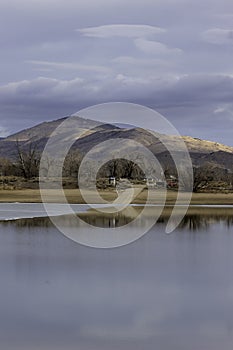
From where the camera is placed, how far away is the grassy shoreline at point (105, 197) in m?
55.7

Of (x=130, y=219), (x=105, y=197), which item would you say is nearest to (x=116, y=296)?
(x=130, y=219)

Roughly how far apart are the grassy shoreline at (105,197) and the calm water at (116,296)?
29.4 meters

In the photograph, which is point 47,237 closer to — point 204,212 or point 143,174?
point 204,212

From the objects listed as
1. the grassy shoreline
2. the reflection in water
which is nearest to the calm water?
the reflection in water

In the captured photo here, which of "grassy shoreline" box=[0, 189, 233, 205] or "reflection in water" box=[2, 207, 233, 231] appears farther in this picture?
"grassy shoreline" box=[0, 189, 233, 205]

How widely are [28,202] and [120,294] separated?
38465 millimetres

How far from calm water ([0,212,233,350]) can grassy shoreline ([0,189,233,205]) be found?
2940cm

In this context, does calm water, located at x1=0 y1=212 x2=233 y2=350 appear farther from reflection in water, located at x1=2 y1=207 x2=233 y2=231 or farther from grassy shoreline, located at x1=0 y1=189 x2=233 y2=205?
grassy shoreline, located at x1=0 y1=189 x2=233 y2=205

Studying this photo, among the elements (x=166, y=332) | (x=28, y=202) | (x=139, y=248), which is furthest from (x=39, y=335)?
(x=28, y=202)

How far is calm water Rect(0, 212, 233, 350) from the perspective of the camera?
1246cm

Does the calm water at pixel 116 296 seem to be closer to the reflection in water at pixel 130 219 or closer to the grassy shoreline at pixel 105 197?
the reflection in water at pixel 130 219

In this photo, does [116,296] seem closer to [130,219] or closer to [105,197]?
[130,219]

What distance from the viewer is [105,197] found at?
58219mm

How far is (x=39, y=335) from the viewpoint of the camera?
41.2 feet
